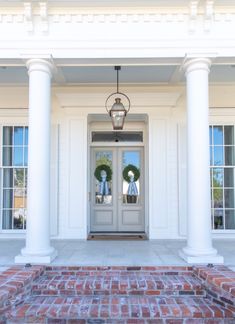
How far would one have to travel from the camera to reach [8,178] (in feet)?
24.1

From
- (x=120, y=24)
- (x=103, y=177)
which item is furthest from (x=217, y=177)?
(x=120, y=24)

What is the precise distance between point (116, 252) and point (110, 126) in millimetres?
3177

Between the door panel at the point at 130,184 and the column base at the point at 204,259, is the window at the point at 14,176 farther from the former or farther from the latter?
the column base at the point at 204,259

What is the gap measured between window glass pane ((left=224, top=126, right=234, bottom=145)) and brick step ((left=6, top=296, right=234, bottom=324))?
3962mm

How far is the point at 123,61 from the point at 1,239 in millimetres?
4355

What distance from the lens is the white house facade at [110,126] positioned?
198 inches

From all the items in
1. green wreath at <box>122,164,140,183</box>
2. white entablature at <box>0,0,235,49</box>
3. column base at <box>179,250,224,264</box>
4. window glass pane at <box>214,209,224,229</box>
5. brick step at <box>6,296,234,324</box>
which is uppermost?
white entablature at <box>0,0,235,49</box>

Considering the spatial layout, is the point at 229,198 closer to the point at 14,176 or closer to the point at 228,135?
the point at 228,135

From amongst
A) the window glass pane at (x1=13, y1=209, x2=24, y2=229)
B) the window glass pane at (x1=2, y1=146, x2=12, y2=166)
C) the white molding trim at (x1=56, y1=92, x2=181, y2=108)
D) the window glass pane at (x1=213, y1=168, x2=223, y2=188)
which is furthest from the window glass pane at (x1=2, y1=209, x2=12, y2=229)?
the window glass pane at (x1=213, y1=168, x2=223, y2=188)

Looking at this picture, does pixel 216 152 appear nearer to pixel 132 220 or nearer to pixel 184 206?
pixel 184 206

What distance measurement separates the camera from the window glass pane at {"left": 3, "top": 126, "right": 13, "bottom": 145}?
24.0 feet

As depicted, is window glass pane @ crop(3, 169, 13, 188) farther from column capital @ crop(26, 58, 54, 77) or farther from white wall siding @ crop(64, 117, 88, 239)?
column capital @ crop(26, 58, 54, 77)

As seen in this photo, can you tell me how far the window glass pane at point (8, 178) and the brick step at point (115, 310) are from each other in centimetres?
363

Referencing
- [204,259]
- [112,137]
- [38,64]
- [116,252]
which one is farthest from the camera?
[112,137]
